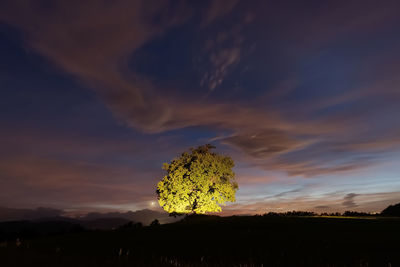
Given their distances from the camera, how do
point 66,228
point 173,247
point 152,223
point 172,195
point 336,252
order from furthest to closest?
point 172,195 → point 152,223 → point 66,228 → point 173,247 → point 336,252

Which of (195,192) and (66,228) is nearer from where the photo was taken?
(66,228)

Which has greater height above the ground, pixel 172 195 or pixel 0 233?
pixel 172 195

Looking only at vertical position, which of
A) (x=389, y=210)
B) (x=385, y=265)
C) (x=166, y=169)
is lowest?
(x=385, y=265)

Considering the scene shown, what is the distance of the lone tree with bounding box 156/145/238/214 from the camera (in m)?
55.4

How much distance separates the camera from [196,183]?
2196 inches

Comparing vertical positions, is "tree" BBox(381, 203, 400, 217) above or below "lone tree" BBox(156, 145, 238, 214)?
below

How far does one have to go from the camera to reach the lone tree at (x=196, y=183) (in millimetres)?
55406

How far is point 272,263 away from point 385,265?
5.10 metres

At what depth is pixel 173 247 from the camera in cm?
1903

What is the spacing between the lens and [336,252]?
649 inches

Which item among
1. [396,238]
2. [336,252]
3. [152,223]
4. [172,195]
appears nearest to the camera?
[336,252]

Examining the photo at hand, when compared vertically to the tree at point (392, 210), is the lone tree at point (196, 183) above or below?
above

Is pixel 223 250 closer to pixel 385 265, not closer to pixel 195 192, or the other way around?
pixel 385 265

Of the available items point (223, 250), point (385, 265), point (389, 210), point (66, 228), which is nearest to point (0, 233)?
point (66, 228)
